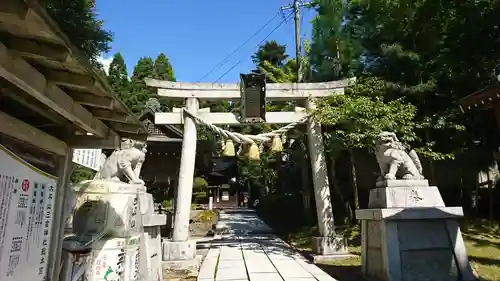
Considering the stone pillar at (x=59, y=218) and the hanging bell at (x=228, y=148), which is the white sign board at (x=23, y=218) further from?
the hanging bell at (x=228, y=148)

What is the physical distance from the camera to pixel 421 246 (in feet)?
19.2

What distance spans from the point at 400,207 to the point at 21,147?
5500 mm

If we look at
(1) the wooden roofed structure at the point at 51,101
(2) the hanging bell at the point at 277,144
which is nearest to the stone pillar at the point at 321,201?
(2) the hanging bell at the point at 277,144

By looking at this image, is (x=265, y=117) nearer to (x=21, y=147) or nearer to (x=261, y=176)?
(x=21, y=147)

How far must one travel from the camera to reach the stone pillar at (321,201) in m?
9.32

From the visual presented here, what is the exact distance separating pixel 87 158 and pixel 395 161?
8.80 meters

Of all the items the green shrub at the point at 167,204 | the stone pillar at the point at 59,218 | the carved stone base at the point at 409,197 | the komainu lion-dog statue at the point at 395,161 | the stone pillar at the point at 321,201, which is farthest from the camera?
the green shrub at the point at 167,204

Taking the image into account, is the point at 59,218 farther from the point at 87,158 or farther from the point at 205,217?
the point at 205,217

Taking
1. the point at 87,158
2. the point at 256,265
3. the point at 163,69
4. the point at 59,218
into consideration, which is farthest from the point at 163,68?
the point at 59,218

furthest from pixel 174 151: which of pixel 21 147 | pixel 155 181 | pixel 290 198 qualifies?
pixel 21 147

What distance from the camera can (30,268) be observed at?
118 inches

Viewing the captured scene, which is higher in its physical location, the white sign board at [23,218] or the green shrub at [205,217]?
the white sign board at [23,218]

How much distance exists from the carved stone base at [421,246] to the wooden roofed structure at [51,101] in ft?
13.8

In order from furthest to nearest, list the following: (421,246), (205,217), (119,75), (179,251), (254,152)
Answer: (119,75) → (205,217) → (254,152) → (179,251) → (421,246)
